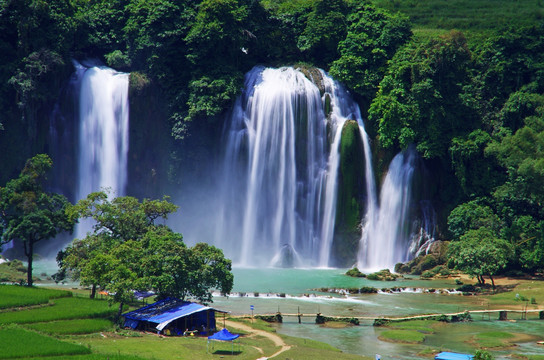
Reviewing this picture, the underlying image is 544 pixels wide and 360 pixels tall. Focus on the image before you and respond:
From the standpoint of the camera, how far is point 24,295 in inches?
1937

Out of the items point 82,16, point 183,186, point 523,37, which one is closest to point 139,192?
point 183,186

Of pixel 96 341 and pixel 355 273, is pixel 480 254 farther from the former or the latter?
pixel 96 341

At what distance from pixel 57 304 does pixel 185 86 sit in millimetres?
36485

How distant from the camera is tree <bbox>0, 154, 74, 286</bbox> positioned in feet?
179

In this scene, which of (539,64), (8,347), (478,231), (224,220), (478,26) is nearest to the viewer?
(8,347)

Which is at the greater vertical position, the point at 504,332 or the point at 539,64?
the point at 539,64

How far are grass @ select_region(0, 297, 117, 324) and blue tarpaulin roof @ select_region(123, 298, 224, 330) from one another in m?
2.27

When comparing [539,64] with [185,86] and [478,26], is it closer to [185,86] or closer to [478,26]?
[478,26]

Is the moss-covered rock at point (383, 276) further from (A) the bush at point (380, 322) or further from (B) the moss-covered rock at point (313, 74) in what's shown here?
(B) the moss-covered rock at point (313, 74)

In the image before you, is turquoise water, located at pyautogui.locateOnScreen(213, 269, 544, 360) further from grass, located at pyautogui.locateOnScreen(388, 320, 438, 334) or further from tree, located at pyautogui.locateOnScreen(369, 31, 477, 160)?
tree, located at pyautogui.locateOnScreen(369, 31, 477, 160)

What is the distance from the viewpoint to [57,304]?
4866 cm

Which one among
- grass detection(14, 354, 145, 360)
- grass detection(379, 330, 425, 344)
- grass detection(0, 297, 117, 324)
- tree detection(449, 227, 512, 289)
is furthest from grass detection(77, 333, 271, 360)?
tree detection(449, 227, 512, 289)

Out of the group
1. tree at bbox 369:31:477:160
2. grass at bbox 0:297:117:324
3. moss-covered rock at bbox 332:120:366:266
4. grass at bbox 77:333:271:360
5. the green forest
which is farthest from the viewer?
moss-covered rock at bbox 332:120:366:266

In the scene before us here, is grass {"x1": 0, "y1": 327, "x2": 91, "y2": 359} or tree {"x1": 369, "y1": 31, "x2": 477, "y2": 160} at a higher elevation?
tree {"x1": 369, "y1": 31, "x2": 477, "y2": 160}
